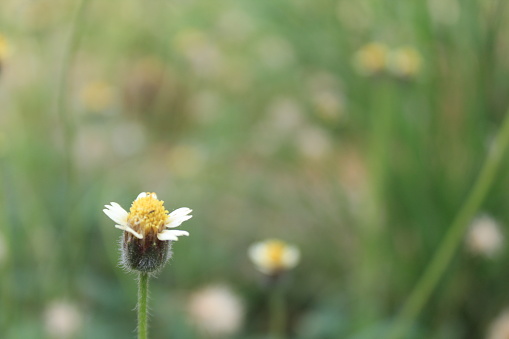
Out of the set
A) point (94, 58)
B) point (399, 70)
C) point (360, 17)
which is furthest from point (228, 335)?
point (94, 58)

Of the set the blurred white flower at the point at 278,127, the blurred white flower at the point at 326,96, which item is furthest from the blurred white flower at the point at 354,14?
the blurred white flower at the point at 278,127

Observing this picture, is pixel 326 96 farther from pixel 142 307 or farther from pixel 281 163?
pixel 142 307

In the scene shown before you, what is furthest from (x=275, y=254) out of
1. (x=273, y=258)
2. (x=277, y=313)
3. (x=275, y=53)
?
(x=275, y=53)

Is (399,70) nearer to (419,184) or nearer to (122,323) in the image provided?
(419,184)

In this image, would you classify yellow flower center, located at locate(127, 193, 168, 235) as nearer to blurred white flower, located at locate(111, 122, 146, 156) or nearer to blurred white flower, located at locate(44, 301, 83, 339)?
blurred white flower, located at locate(44, 301, 83, 339)

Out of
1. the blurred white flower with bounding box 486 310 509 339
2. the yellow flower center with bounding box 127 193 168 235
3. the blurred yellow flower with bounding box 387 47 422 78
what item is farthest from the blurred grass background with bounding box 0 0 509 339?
the yellow flower center with bounding box 127 193 168 235

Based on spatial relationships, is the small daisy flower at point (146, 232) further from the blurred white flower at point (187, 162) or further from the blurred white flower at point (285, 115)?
the blurred white flower at point (285, 115)

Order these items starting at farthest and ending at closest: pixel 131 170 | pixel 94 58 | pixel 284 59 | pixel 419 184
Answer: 1. pixel 94 58
2. pixel 284 59
3. pixel 131 170
4. pixel 419 184

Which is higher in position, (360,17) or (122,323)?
(360,17)
